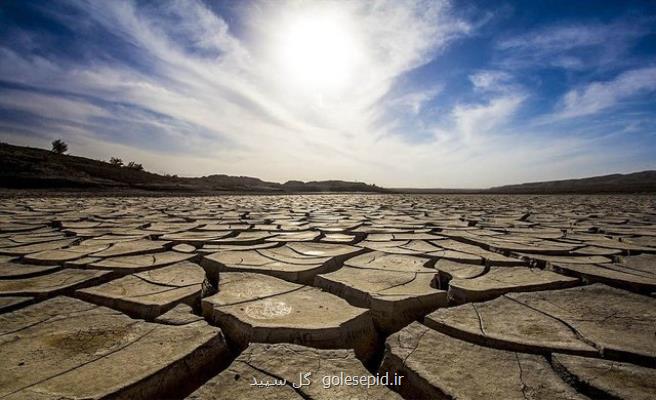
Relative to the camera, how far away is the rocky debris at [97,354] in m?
0.63

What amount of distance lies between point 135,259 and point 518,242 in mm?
2366

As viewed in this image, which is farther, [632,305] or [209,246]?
[209,246]

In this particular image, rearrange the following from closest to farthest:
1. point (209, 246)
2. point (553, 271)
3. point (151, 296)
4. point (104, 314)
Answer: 1. point (104, 314)
2. point (151, 296)
3. point (553, 271)
4. point (209, 246)

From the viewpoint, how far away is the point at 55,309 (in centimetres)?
98

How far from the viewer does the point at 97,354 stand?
747mm

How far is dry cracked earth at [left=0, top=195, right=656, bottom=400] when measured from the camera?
65cm

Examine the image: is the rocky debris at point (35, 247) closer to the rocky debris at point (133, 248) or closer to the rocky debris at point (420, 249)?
the rocky debris at point (133, 248)

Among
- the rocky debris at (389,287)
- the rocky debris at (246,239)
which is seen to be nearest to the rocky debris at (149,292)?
the rocky debris at (389,287)

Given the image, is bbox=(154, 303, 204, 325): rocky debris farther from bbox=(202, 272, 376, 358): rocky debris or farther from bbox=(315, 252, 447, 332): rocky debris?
bbox=(315, 252, 447, 332): rocky debris

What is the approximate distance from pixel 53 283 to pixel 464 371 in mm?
1495

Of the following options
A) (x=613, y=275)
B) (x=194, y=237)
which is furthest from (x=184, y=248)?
(x=613, y=275)

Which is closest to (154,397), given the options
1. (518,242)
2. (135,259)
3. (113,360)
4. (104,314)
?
(113,360)

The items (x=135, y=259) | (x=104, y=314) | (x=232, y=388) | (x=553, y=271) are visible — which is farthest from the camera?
(x=135, y=259)

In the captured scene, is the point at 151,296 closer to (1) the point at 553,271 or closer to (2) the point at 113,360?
(2) the point at 113,360
